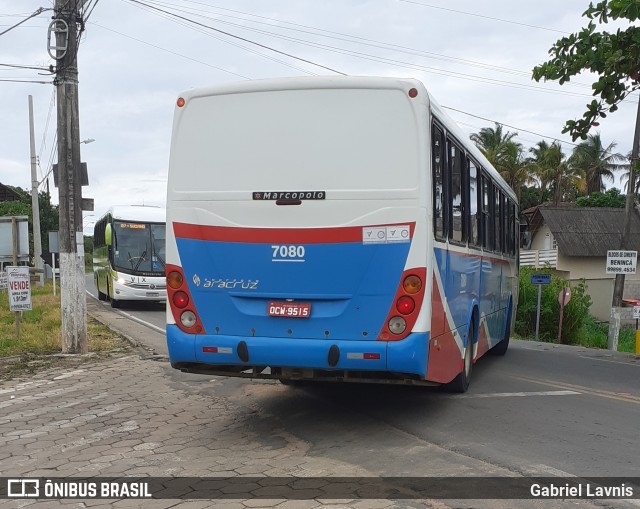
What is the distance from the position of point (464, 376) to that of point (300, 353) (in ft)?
10.8

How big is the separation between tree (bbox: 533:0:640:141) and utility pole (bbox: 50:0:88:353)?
811cm

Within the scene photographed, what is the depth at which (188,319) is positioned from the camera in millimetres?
6977

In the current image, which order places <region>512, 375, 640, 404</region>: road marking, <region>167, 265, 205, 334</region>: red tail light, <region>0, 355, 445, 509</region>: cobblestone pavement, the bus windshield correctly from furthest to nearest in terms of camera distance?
1. the bus windshield
2. <region>512, 375, 640, 404</region>: road marking
3. <region>167, 265, 205, 334</region>: red tail light
4. <region>0, 355, 445, 509</region>: cobblestone pavement

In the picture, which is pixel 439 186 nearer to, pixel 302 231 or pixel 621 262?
pixel 302 231

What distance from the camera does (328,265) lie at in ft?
21.5

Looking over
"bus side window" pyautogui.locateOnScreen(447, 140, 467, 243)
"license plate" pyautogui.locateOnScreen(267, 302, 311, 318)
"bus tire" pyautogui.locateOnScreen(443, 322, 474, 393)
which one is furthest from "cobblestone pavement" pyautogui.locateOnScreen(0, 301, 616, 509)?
"bus side window" pyautogui.locateOnScreen(447, 140, 467, 243)

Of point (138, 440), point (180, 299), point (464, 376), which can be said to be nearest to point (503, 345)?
point (464, 376)

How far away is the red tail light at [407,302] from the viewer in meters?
6.43

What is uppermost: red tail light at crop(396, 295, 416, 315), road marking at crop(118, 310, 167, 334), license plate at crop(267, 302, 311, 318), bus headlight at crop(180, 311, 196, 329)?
red tail light at crop(396, 295, 416, 315)

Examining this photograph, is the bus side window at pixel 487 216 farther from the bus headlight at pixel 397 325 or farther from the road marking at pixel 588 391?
the bus headlight at pixel 397 325

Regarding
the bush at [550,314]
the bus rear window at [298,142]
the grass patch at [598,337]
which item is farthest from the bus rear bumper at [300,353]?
the bush at [550,314]

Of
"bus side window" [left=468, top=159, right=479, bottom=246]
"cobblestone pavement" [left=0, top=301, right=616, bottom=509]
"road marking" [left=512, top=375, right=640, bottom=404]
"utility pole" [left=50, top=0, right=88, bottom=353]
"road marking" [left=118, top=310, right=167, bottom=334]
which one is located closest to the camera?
"cobblestone pavement" [left=0, top=301, right=616, bottom=509]

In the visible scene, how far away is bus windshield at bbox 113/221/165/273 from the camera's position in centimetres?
2366

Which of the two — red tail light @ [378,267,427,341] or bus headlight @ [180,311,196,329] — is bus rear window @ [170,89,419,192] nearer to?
red tail light @ [378,267,427,341]
